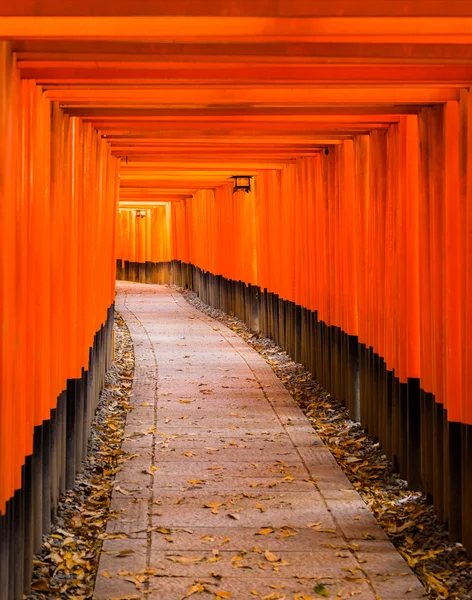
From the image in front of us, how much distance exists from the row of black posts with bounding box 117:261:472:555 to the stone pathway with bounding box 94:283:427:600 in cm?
51

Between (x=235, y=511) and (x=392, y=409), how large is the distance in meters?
2.04

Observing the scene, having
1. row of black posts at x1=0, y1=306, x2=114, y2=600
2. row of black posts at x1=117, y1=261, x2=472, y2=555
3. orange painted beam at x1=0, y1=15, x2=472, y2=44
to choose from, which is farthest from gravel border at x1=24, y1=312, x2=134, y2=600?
orange painted beam at x1=0, y1=15, x2=472, y2=44

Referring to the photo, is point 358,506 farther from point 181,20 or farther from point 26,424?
point 181,20

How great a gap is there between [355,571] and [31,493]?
77.9 inches

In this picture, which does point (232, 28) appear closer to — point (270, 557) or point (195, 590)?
point (195, 590)

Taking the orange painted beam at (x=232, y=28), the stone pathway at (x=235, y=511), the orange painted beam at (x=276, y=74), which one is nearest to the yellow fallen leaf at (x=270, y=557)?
the stone pathway at (x=235, y=511)

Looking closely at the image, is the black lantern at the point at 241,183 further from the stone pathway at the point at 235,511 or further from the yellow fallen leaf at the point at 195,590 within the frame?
the yellow fallen leaf at the point at 195,590

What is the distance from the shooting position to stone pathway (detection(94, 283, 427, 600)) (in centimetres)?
593

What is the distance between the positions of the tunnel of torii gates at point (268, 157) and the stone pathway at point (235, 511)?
55 cm

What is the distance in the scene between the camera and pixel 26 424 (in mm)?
5688

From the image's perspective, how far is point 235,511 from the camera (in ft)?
24.2

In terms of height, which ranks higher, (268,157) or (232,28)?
(268,157)

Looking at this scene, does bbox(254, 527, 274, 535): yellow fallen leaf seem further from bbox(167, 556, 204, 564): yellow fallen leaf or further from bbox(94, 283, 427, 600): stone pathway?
bbox(167, 556, 204, 564): yellow fallen leaf

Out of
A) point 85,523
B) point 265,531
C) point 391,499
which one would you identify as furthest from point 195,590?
point 391,499
